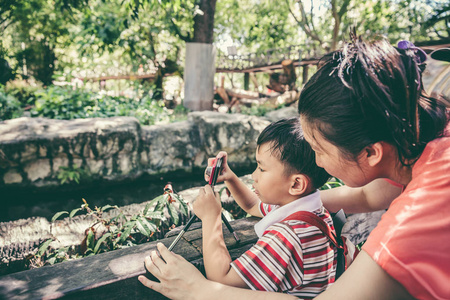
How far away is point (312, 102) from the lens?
1.05 meters

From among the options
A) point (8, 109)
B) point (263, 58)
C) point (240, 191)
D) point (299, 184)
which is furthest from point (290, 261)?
point (263, 58)

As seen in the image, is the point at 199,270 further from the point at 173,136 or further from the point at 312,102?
the point at 173,136

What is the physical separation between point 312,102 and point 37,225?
2879mm

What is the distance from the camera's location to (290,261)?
112 centimetres

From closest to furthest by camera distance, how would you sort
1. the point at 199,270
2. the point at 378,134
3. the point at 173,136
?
the point at 378,134 < the point at 199,270 < the point at 173,136

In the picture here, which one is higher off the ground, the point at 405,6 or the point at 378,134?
the point at 405,6

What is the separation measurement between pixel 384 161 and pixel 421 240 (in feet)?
1.13

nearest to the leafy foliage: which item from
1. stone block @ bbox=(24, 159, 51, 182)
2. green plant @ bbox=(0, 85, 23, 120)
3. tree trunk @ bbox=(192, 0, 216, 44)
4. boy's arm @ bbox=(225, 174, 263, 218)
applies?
green plant @ bbox=(0, 85, 23, 120)

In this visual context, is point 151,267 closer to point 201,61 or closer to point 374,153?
point 374,153

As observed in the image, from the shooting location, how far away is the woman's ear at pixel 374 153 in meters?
0.99

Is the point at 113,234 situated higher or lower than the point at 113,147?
lower

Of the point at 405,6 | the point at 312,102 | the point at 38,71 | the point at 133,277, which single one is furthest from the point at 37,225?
the point at 405,6

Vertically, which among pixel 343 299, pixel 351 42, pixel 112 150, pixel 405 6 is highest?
pixel 405 6

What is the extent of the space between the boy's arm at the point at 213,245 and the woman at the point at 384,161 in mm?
45
